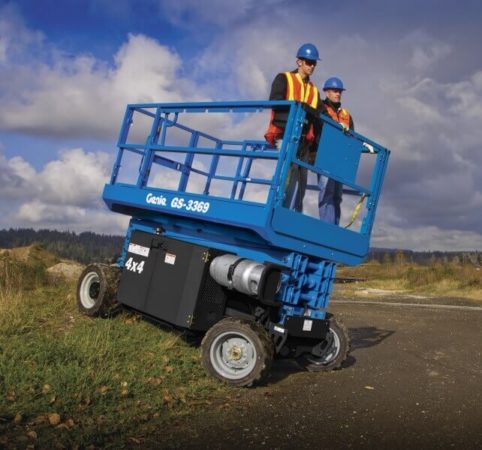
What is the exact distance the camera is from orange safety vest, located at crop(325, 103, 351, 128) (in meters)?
7.61

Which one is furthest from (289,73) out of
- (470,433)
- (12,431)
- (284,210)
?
(12,431)

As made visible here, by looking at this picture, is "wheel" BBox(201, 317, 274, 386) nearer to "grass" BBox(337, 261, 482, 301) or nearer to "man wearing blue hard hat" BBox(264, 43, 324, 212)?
"man wearing blue hard hat" BBox(264, 43, 324, 212)

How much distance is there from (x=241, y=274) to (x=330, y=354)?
1.85 m

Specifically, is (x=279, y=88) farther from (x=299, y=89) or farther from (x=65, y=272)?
(x=65, y=272)

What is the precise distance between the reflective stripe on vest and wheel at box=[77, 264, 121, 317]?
330cm

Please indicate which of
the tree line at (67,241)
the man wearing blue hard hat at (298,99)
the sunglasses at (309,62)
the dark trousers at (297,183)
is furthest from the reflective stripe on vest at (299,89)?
the tree line at (67,241)

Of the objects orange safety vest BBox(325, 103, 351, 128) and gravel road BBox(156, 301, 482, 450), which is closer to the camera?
gravel road BBox(156, 301, 482, 450)

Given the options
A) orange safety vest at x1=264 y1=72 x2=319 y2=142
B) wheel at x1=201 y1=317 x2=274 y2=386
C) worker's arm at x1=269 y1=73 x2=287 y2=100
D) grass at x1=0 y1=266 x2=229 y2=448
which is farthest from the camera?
worker's arm at x1=269 y1=73 x2=287 y2=100

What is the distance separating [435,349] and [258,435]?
5.17 metres

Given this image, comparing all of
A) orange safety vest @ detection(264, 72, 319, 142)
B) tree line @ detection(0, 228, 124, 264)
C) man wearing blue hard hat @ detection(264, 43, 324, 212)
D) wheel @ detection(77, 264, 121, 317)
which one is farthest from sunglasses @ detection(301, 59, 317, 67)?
tree line @ detection(0, 228, 124, 264)

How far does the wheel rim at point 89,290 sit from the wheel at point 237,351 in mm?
2457

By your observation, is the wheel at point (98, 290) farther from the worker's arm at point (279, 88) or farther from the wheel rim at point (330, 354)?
the worker's arm at point (279, 88)

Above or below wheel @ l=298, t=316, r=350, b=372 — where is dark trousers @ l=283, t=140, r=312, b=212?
above

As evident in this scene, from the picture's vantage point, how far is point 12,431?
4363mm
